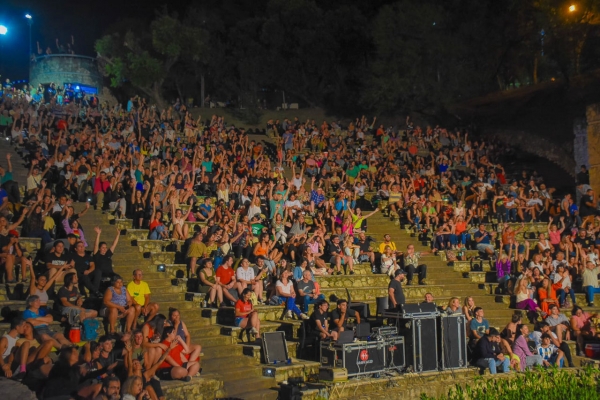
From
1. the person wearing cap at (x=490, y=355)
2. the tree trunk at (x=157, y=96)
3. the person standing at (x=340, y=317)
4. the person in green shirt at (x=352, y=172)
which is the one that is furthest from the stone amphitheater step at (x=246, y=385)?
the tree trunk at (x=157, y=96)

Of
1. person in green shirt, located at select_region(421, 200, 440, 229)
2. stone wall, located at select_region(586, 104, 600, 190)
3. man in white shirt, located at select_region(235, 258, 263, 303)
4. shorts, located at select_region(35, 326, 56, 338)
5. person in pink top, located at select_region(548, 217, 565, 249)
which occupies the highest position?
stone wall, located at select_region(586, 104, 600, 190)

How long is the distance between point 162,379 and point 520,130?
20583 mm

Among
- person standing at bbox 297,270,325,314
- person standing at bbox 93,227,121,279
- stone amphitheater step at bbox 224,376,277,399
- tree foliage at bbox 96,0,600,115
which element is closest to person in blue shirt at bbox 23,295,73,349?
person standing at bbox 93,227,121,279

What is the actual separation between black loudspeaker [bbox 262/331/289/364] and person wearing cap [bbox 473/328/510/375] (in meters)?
3.59

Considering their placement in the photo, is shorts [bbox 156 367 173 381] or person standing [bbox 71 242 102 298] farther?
person standing [bbox 71 242 102 298]

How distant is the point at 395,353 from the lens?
11984 millimetres

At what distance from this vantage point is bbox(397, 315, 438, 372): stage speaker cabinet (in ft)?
39.3

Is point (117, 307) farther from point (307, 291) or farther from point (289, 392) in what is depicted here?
point (307, 291)

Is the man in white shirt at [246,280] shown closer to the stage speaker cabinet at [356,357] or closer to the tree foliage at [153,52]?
the stage speaker cabinet at [356,357]

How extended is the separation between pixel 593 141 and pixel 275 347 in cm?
1514

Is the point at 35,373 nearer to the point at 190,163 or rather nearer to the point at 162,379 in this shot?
the point at 162,379

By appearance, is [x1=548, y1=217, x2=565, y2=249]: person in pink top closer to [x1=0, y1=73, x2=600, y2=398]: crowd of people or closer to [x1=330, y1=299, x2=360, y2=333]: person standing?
[x1=0, y1=73, x2=600, y2=398]: crowd of people

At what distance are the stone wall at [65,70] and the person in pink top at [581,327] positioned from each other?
97.8 ft

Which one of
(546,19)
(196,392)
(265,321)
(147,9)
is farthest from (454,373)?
(147,9)
